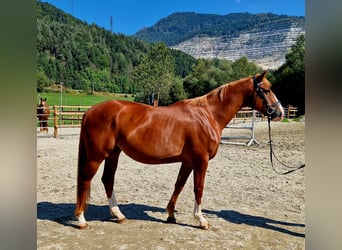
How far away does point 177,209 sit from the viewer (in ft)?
10.9

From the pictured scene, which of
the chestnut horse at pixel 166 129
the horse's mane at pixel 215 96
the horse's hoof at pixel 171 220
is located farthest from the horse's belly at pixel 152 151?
the horse's hoof at pixel 171 220

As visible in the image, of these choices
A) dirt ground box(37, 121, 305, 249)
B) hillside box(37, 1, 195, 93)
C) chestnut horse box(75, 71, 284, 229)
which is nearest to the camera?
dirt ground box(37, 121, 305, 249)

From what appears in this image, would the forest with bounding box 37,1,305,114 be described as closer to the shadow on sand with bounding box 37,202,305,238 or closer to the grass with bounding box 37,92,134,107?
the grass with bounding box 37,92,134,107

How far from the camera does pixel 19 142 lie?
457 mm

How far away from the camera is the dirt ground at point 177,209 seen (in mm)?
2430

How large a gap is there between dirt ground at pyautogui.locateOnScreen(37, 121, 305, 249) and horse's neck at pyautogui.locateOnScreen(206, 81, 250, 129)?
3.55ft

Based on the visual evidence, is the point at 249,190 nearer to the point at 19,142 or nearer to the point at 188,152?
the point at 188,152

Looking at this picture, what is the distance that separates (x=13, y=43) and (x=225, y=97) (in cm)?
250

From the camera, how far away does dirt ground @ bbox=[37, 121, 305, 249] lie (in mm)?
2430

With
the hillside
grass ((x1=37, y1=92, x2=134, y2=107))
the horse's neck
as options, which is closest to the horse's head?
the horse's neck

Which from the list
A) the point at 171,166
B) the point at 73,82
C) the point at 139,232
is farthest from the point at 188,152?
the point at 73,82

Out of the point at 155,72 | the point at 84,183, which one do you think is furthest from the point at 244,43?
the point at 84,183

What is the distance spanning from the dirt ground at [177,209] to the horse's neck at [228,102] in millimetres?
1081

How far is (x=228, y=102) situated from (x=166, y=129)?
70cm
